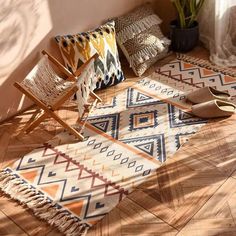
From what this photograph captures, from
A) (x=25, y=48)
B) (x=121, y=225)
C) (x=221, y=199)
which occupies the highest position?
(x=25, y=48)

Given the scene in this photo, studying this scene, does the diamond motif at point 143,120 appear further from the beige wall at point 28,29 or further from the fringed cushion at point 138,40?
the beige wall at point 28,29

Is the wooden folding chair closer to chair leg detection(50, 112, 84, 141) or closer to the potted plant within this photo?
chair leg detection(50, 112, 84, 141)

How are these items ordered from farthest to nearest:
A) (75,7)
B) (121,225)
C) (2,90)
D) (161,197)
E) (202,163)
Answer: (75,7) → (2,90) → (202,163) → (161,197) → (121,225)

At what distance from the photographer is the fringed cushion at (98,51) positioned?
2459 millimetres

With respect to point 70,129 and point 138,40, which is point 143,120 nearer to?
point 70,129

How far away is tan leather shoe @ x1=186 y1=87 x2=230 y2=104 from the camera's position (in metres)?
2.36

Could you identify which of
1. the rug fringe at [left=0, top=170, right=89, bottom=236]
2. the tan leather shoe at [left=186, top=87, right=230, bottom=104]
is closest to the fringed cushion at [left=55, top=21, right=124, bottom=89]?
the tan leather shoe at [left=186, top=87, right=230, bottom=104]

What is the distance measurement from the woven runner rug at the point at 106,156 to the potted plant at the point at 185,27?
53 cm

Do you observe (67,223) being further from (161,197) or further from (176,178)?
(176,178)

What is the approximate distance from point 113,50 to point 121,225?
1.48 metres

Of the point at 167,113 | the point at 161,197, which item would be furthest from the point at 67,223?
the point at 167,113

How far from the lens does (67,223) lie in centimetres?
164

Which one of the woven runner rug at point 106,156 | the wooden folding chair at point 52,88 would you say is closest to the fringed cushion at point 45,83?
the wooden folding chair at point 52,88

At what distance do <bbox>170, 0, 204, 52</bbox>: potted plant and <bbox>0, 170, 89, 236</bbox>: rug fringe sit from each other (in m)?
1.94
